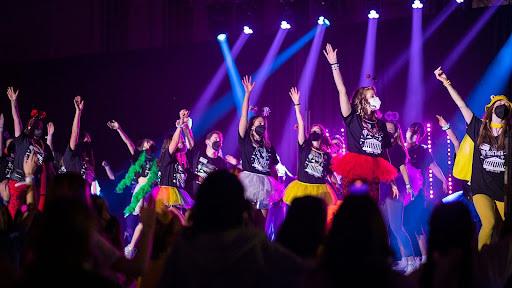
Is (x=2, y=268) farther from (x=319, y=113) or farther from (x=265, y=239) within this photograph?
(x=319, y=113)

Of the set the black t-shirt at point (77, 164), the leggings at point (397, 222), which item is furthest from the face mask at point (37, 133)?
the leggings at point (397, 222)

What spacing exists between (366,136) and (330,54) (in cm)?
155

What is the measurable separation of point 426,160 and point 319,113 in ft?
6.54

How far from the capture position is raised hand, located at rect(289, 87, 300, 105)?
1149cm

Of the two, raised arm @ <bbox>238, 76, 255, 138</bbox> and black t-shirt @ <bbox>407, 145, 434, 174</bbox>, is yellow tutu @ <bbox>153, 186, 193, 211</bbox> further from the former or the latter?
black t-shirt @ <bbox>407, 145, 434, 174</bbox>

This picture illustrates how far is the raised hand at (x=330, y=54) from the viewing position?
10839 millimetres

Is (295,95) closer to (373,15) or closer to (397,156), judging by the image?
(373,15)

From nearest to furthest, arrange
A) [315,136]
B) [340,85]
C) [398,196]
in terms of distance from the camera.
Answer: [398,196] < [340,85] < [315,136]

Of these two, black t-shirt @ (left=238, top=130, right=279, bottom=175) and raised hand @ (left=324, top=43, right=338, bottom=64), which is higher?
raised hand @ (left=324, top=43, right=338, bottom=64)

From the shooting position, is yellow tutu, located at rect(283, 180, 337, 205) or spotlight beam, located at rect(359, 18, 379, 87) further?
spotlight beam, located at rect(359, 18, 379, 87)

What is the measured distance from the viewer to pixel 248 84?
12031 mm

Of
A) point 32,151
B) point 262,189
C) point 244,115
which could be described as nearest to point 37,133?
point 32,151

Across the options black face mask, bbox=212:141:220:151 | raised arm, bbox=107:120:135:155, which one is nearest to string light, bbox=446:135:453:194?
black face mask, bbox=212:141:220:151

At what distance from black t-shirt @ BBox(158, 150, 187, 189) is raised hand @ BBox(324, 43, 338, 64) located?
3158 millimetres
